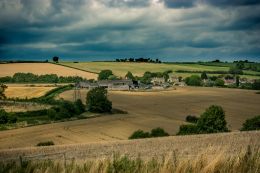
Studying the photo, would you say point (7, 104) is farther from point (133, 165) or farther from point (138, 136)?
point (133, 165)

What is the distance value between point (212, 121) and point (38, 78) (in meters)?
121

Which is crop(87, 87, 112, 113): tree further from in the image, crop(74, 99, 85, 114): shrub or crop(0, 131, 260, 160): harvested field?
crop(0, 131, 260, 160): harvested field

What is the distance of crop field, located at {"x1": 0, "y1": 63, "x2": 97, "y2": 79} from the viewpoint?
177375mm

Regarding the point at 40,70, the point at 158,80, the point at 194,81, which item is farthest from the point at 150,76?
the point at 40,70

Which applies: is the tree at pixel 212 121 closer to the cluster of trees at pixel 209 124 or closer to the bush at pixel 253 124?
the cluster of trees at pixel 209 124

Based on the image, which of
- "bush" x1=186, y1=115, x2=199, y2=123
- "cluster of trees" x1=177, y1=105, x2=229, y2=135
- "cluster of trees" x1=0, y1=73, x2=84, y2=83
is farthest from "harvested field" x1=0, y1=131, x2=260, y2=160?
"cluster of trees" x1=0, y1=73, x2=84, y2=83

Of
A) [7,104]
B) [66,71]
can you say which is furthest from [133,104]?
[66,71]

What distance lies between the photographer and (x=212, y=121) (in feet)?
179

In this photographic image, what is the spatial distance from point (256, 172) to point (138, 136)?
4184 centimetres

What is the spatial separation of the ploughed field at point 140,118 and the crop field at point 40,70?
200ft

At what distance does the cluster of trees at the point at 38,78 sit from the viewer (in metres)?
163

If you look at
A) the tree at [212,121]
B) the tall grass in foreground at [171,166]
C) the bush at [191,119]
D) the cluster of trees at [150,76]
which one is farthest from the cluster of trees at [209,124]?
the cluster of trees at [150,76]

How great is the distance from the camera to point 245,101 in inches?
4496

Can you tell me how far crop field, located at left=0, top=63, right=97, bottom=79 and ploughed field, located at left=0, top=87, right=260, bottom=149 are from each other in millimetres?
60881
